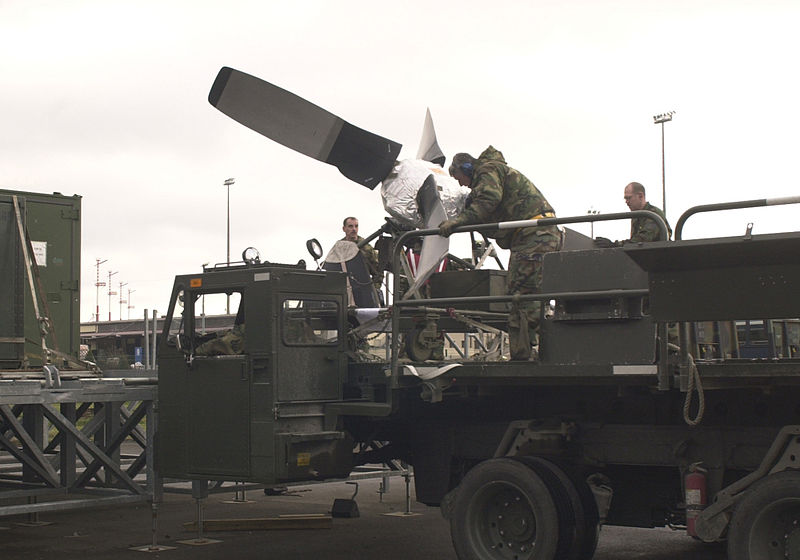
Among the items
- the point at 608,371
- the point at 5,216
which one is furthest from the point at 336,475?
the point at 5,216

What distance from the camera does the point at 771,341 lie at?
768 centimetres

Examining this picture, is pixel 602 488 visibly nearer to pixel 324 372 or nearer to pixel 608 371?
pixel 608 371

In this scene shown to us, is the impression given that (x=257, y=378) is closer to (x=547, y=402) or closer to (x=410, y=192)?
(x=547, y=402)

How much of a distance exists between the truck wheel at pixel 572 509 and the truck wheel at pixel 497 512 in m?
0.10

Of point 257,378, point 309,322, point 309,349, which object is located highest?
point 309,322

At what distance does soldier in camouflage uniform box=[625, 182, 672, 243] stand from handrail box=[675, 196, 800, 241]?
149 centimetres

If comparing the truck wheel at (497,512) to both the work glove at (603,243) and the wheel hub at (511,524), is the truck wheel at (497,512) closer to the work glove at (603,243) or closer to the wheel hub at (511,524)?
the wheel hub at (511,524)

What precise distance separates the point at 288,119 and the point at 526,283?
8.43ft

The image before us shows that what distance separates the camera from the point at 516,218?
8359mm

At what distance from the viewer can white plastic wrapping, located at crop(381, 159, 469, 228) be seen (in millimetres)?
9273

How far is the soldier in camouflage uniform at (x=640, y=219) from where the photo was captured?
8188 mm

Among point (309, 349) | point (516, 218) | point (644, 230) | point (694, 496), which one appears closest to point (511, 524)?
point (694, 496)

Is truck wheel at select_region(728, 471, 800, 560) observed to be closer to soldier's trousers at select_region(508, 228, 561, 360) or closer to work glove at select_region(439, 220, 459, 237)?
soldier's trousers at select_region(508, 228, 561, 360)

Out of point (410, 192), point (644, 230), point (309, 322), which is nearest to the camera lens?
point (309, 322)
